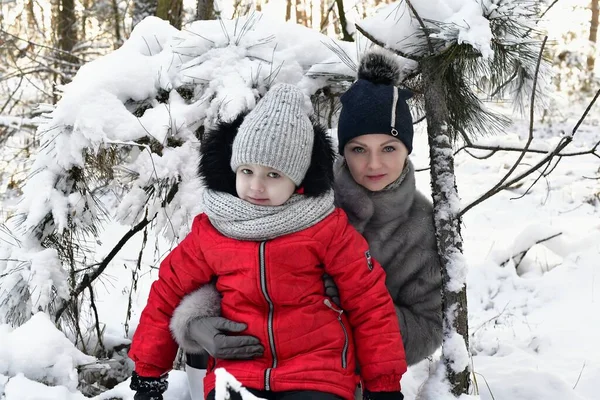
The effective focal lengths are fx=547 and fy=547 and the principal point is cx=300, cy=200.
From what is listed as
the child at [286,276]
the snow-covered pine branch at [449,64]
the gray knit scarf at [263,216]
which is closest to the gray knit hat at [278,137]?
the child at [286,276]

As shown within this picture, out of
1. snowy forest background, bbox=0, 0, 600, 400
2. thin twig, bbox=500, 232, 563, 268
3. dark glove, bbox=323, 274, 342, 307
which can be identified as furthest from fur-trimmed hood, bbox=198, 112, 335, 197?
thin twig, bbox=500, 232, 563, 268

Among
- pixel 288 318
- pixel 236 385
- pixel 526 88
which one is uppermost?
pixel 526 88

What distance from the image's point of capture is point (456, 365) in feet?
7.23

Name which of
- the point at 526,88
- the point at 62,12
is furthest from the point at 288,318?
the point at 62,12

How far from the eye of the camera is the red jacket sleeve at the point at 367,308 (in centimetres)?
197

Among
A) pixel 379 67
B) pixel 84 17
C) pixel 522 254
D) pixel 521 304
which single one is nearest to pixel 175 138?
pixel 379 67

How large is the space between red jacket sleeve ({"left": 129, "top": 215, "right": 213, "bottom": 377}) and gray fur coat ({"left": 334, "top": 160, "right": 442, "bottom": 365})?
2.11 ft

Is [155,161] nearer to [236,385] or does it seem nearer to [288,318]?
[288,318]

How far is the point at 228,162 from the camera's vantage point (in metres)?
2.18

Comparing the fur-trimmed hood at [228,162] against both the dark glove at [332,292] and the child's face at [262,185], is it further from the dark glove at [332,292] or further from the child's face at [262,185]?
the dark glove at [332,292]

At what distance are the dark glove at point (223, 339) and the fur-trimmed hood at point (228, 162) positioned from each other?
0.51 metres

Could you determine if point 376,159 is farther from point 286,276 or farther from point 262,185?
point 286,276

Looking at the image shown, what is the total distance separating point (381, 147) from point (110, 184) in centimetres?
146

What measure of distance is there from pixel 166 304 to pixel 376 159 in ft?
3.37
